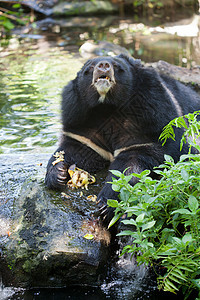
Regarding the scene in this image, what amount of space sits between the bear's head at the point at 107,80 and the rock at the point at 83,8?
12.0m

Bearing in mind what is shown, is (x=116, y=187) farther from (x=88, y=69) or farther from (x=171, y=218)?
(x=88, y=69)

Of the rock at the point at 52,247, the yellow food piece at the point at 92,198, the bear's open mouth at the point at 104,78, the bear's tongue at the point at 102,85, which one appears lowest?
the rock at the point at 52,247

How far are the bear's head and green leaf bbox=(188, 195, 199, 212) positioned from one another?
148cm

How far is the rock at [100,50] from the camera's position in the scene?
9305 millimetres

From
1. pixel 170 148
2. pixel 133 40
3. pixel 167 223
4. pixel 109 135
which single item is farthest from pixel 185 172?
pixel 133 40

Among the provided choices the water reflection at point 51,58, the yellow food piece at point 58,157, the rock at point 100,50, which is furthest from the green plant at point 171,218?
the rock at point 100,50

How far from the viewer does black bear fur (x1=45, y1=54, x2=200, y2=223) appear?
3658mm

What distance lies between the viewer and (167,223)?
2703mm

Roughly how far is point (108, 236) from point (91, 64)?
59.9 inches

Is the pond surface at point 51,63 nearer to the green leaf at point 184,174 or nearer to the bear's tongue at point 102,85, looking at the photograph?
the green leaf at point 184,174

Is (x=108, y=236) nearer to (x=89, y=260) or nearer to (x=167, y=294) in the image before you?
(x=89, y=260)

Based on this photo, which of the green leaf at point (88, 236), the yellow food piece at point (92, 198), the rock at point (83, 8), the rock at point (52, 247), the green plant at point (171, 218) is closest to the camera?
the green plant at point (171, 218)

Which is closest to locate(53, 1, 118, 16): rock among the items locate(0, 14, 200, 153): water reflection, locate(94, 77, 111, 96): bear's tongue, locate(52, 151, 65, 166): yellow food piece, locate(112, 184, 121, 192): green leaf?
locate(0, 14, 200, 153): water reflection

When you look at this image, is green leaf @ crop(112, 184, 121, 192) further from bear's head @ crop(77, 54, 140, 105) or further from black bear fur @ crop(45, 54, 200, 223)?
bear's head @ crop(77, 54, 140, 105)
